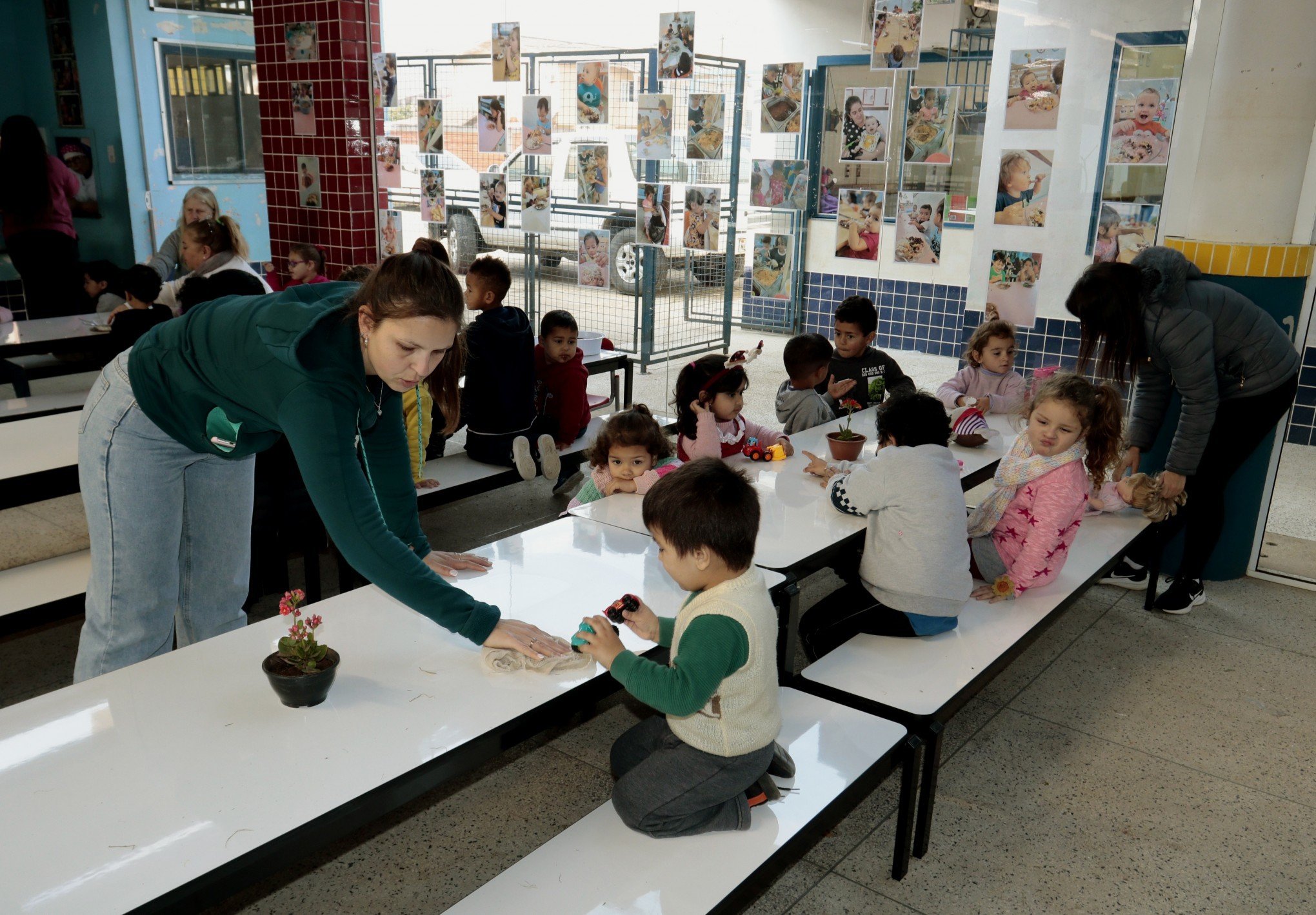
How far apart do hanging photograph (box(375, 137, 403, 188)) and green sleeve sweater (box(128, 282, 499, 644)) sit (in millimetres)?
4537

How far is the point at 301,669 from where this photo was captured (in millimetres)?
1767

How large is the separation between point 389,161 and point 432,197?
37 cm

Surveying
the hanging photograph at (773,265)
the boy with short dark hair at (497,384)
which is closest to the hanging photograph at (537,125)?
the hanging photograph at (773,265)

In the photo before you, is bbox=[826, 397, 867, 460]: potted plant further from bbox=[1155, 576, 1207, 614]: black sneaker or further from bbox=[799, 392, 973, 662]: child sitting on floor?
bbox=[1155, 576, 1207, 614]: black sneaker

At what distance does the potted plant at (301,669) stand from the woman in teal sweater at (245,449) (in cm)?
17

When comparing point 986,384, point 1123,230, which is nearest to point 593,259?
point 986,384

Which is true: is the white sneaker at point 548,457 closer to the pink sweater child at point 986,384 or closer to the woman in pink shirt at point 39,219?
the pink sweater child at point 986,384

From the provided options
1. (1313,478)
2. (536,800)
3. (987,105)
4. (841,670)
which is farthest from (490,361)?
(1313,478)

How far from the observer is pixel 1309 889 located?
8.11 ft

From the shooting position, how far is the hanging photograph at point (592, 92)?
5668 mm

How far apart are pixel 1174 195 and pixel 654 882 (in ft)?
12.7

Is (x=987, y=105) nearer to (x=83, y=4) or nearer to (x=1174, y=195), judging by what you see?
(x=1174, y=195)

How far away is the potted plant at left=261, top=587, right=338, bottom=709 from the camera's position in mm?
1744

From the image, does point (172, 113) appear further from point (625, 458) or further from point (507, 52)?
point (625, 458)
